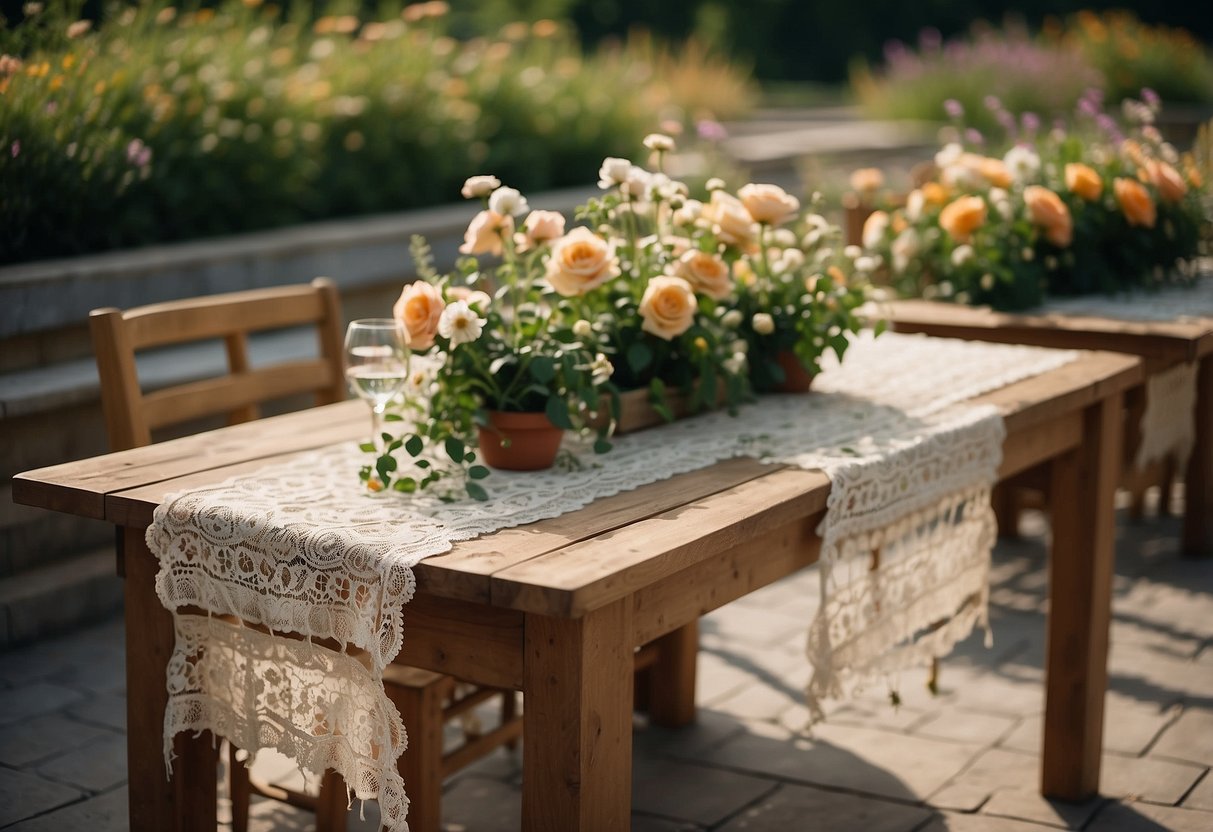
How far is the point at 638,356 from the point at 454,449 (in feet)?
1.47

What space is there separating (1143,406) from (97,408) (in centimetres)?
317

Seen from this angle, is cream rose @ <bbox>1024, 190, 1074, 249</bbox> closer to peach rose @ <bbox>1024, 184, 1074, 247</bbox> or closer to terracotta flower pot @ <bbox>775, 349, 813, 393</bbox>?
peach rose @ <bbox>1024, 184, 1074, 247</bbox>

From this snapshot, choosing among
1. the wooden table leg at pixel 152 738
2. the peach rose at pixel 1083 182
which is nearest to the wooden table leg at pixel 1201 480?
the peach rose at pixel 1083 182

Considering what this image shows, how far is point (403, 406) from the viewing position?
2324 mm

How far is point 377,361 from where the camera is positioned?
2258 mm

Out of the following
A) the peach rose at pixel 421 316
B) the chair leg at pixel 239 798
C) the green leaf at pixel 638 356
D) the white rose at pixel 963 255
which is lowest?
the chair leg at pixel 239 798

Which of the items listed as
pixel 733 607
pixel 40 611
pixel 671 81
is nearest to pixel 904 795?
pixel 733 607

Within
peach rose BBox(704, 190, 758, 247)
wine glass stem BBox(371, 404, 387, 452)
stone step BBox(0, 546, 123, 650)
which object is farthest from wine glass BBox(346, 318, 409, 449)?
stone step BBox(0, 546, 123, 650)

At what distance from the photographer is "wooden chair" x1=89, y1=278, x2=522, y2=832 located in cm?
251

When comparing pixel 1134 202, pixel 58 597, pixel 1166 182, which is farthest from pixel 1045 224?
pixel 58 597

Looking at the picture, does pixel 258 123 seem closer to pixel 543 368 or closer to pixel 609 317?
pixel 609 317

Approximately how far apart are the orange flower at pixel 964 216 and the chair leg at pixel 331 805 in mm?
2254

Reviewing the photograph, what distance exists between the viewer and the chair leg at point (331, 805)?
2.62 m

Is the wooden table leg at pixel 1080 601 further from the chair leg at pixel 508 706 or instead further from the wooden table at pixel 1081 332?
the chair leg at pixel 508 706
